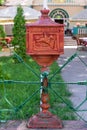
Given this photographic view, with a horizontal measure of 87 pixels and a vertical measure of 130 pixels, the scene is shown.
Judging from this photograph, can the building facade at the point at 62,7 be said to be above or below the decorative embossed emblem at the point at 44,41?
above

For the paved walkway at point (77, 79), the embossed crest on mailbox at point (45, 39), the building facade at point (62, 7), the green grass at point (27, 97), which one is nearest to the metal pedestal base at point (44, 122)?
the green grass at point (27, 97)

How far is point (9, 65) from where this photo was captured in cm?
1560

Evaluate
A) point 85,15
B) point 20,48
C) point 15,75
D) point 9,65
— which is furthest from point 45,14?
point 85,15

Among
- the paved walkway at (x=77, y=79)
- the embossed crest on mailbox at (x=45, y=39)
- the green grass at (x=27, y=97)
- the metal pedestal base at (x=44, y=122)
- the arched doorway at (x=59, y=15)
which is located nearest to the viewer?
the embossed crest on mailbox at (x=45, y=39)

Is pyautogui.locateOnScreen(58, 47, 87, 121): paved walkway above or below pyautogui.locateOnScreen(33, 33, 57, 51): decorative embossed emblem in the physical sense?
below

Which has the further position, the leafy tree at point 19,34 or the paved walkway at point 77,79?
the leafy tree at point 19,34

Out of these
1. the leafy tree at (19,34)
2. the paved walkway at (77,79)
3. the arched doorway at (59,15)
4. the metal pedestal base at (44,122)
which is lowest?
the paved walkway at (77,79)

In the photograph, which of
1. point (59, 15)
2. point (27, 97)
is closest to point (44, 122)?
point (27, 97)

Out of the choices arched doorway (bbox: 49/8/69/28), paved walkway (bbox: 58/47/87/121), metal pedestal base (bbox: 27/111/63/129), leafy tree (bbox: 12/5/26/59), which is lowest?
paved walkway (bbox: 58/47/87/121)

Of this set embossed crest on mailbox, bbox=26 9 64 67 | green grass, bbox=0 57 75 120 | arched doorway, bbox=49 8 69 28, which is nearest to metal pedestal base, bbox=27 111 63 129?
green grass, bbox=0 57 75 120

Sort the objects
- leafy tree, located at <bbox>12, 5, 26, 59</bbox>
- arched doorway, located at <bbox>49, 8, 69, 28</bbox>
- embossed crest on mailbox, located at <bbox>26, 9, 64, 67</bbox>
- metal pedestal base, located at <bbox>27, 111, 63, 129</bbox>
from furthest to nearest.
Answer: arched doorway, located at <bbox>49, 8, 69, 28</bbox>, leafy tree, located at <bbox>12, 5, 26, 59</bbox>, metal pedestal base, located at <bbox>27, 111, 63, 129</bbox>, embossed crest on mailbox, located at <bbox>26, 9, 64, 67</bbox>

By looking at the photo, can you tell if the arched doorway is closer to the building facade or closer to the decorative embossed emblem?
the building facade

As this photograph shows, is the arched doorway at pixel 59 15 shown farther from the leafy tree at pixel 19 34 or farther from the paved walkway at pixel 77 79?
the leafy tree at pixel 19 34

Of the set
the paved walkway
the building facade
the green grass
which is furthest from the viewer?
the building facade
